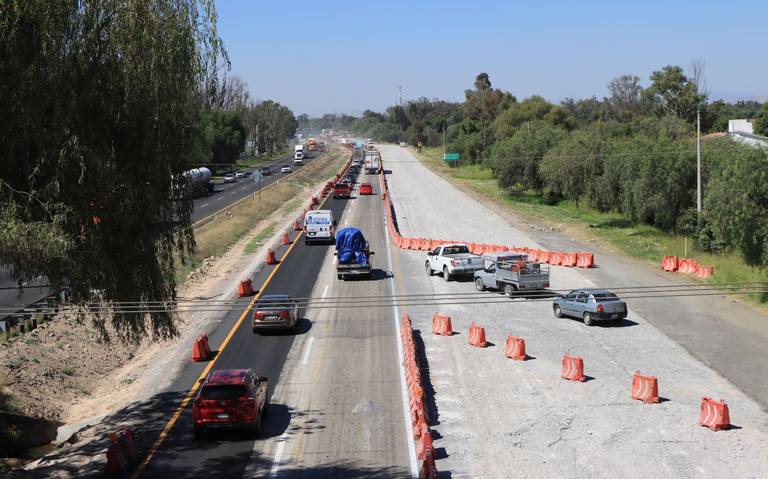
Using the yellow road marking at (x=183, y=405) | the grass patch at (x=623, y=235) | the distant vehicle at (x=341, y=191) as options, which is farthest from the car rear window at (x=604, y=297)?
the distant vehicle at (x=341, y=191)

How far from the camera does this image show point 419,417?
739 inches

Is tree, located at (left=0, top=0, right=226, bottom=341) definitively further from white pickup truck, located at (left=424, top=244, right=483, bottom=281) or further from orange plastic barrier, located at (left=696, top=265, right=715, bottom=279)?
orange plastic barrier, located at (left=696, top=265, right=715, bottom=279)

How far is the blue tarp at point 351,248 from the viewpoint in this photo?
39.5 metres

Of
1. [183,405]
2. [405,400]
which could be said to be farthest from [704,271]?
[183,405]

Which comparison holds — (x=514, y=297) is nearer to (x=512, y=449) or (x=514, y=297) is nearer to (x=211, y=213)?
(x=512, y=449)

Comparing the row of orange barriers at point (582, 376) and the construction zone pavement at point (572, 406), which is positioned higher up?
the row of orange barriers at point (582, 376)

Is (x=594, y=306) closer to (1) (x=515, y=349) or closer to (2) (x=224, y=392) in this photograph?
(1) (x=515, y=349)

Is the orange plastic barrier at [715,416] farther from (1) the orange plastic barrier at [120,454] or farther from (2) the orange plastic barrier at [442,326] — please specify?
(1) the orange plastic barrier at [120,454]

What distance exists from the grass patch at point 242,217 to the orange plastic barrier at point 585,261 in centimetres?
2089

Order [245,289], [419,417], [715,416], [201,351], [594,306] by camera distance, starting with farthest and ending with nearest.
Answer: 1. [245,289]
2. [594,306]
3. [201,351]
4. [715,416]
5. [419,417]

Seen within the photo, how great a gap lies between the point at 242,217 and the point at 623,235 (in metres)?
30.9

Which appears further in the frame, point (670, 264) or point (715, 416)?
point (670, 264)

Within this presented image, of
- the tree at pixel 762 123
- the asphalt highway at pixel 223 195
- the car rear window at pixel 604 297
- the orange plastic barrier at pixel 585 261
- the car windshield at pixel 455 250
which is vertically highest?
the tree at pixel 762 123

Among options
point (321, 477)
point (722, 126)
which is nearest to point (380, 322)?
point (321, 477)
